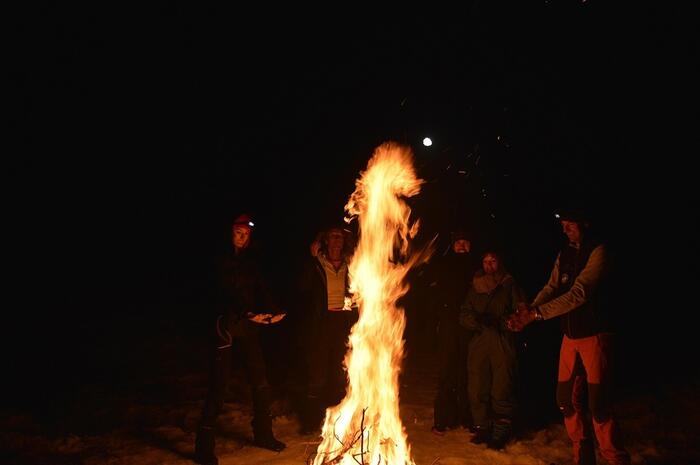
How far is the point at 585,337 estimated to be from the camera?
4738 mm

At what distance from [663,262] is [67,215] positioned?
79.8 ft

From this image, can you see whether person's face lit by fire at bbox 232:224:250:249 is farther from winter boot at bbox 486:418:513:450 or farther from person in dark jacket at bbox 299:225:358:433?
winter boot at bbox 486:418:513:450

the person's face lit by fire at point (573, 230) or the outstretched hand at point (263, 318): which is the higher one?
the person's face lit by fire at point (573, 230)

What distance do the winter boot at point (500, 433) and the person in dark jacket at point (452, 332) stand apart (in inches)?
24.1

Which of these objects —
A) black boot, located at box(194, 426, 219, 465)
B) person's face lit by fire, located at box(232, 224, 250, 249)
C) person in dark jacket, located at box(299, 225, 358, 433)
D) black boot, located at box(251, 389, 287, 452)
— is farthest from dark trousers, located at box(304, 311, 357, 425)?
person's face lit by fire, located at box(232, 224, 250, 249)

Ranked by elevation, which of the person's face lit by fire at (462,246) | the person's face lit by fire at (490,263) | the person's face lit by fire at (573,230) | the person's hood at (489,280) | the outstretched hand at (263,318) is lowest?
the outstretched hand at (263,318)

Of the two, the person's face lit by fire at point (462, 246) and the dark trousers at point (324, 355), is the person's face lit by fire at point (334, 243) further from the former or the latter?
the person's face lit by fire at point (462, 246)

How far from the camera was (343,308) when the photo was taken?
6.31 m

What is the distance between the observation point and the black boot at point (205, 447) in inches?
201

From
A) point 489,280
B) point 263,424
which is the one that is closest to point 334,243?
point 489,280

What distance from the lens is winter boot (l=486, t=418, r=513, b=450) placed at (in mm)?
5492

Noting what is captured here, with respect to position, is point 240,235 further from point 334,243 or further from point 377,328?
point 377,328

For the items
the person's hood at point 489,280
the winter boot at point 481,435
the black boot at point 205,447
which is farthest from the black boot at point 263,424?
the person's hood at point 489,280

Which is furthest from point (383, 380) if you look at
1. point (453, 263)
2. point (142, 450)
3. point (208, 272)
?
point (142, 450)
